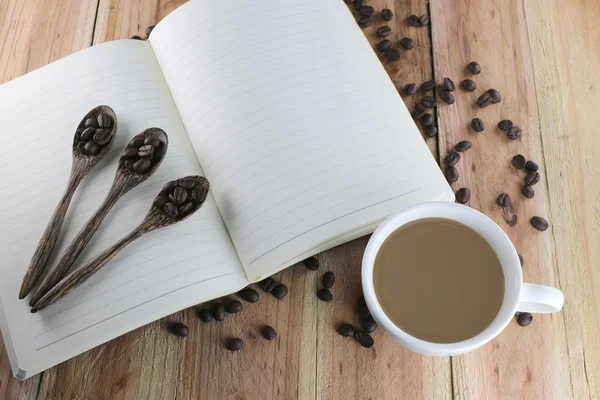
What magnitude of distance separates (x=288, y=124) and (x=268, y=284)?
10.1 inches

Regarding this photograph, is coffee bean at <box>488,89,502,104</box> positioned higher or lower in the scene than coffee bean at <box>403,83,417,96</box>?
lower

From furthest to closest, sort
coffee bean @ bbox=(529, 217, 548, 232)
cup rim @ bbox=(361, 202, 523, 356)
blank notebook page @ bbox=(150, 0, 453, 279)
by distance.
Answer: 1. coffee bean @ bbox=(529, 217, 548, 232)
2. blank notebook page @ bbox=(150, 0, 453, 279)
3. cup rim @ bbox=(361, 202, 523, 356)

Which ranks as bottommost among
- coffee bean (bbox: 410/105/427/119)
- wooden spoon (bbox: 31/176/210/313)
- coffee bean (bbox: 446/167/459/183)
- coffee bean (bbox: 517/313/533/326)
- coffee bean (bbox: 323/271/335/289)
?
coffee bean (bbox: 517/313/533/326)

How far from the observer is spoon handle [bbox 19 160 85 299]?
88 cm

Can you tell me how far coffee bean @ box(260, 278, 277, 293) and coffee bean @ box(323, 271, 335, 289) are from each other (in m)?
0.08

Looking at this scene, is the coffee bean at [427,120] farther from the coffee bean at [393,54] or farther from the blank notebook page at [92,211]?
the blank notebook page at [92,211]

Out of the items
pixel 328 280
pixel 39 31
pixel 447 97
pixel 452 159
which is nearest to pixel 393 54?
pixel 447 97

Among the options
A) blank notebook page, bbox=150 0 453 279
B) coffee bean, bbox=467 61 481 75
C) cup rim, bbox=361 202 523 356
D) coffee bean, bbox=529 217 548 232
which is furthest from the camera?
coffee bean, bbox=467 61 481 75

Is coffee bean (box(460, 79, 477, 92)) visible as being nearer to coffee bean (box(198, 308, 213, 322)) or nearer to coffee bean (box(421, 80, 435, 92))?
coffee bean (box(421, 80, 435, 92))

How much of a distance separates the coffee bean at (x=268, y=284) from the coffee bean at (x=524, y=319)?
0.40 metres

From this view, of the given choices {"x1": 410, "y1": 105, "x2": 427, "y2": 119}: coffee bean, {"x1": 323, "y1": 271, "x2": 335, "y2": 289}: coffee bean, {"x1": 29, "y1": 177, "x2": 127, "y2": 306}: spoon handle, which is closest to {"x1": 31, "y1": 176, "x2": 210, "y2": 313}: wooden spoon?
{"x1": 29, "y1": 177, "x2": 127, "y2": 306}: spoon handle

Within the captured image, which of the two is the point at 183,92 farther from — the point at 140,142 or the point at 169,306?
the point at 169,306

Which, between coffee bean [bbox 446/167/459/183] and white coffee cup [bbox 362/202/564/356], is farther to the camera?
coffee bean [bbox 446/167/459/183]

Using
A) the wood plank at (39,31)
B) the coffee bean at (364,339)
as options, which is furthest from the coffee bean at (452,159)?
the wood plank at (39,31)
